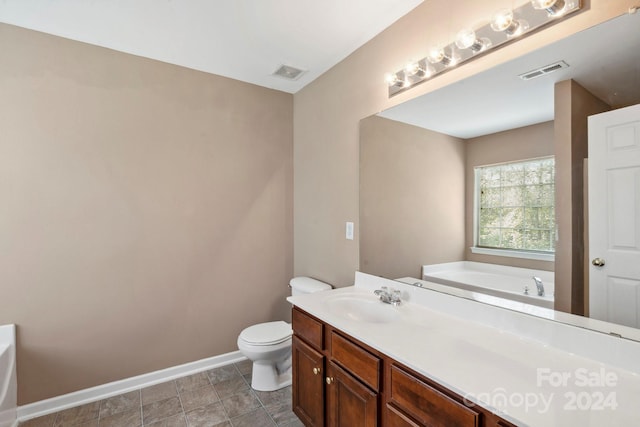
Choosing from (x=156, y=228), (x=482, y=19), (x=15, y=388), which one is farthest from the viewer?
(x=156, y=228)

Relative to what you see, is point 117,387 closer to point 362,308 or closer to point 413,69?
point 362,308

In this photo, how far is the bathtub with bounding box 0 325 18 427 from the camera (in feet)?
5.92

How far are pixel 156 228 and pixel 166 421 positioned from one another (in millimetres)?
1329

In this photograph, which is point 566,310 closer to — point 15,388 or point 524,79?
point 524,79

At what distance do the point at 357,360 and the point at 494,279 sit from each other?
0.75 meters

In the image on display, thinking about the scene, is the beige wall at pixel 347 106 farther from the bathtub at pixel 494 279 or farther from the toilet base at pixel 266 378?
the toilet base at pixel 266 378

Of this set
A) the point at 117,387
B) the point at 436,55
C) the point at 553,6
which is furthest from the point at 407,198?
the point at 117,387

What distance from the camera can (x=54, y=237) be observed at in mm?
2068

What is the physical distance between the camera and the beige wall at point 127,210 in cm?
200

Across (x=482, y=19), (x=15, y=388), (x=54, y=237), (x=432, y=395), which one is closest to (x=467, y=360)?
(x=432, y=395)

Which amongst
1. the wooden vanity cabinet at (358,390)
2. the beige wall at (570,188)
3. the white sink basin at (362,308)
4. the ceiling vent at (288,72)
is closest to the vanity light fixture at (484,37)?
the beige wall at (570,188)

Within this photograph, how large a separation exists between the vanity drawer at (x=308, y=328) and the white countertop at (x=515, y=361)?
0.10m

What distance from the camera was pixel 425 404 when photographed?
1034 millimetres

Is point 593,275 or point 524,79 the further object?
point 524,79
